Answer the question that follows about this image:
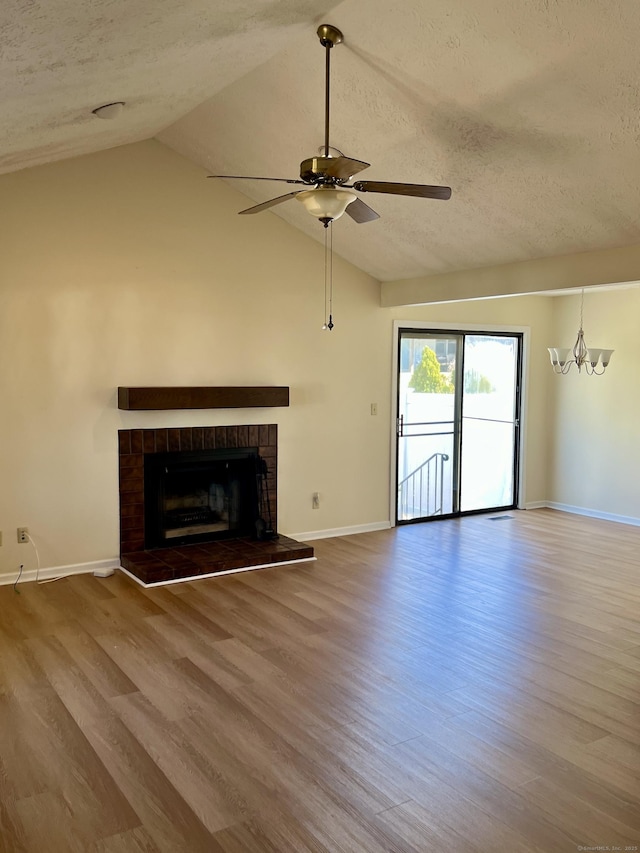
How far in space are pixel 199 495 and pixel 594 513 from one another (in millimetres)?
4318

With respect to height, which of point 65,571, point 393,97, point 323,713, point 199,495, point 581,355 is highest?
point 393,97

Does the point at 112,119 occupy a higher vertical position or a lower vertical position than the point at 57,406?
higher

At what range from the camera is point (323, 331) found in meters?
6.25

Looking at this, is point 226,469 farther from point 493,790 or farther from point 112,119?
point 493,790

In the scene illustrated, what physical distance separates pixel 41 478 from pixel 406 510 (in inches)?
138

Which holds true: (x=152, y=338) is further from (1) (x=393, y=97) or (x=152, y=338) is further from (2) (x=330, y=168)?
(2) (x=330, y=168)

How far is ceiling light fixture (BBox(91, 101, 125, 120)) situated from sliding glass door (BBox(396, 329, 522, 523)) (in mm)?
3670

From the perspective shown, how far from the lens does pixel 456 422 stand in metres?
7.25

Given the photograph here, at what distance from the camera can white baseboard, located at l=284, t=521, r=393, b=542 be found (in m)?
6.27

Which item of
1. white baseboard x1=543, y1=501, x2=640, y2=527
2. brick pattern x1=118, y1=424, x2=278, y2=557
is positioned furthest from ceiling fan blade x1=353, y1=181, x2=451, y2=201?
white baseboard x1=543, y1=501, x2=640, y2=527

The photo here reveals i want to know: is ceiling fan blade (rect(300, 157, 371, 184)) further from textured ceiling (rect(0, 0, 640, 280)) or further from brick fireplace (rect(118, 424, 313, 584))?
brick fireplace (rect(118, 424, 313, 584))

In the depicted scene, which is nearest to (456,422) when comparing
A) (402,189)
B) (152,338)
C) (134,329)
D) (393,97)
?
(152,338)

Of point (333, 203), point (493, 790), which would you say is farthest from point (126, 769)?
point (333, 203)

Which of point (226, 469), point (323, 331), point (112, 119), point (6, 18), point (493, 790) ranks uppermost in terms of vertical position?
point (112, 119)
